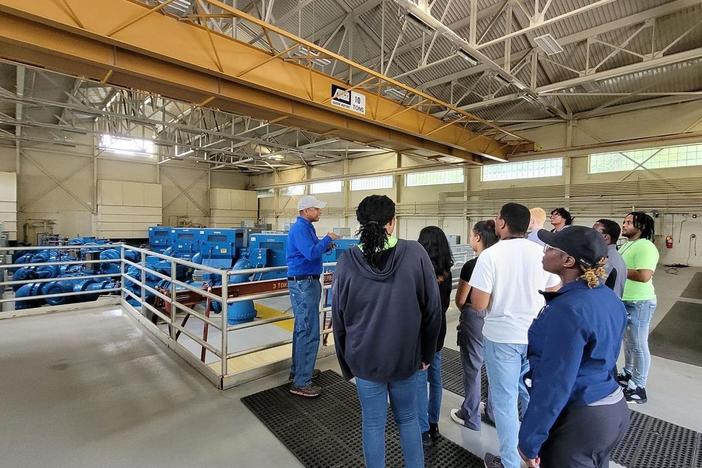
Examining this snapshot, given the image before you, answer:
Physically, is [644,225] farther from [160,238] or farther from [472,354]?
[160,238]

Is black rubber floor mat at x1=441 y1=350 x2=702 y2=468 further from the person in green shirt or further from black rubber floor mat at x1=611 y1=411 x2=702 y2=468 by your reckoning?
the person in green shirt

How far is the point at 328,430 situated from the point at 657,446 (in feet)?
7.45

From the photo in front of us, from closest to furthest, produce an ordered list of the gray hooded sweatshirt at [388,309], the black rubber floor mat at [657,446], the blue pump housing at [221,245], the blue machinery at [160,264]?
the gray hooded sweatshirt at [388,309] → the black rubber floor mat at [657,446] → the blue machinery at [160,264] → the blue pump housing at [221,245]

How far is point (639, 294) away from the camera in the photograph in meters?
2.98

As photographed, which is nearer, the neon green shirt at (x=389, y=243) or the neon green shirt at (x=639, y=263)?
the neon green shirt at (x=389, y=243)

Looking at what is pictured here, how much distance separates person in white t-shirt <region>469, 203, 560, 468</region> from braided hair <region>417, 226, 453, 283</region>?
0.95 ft

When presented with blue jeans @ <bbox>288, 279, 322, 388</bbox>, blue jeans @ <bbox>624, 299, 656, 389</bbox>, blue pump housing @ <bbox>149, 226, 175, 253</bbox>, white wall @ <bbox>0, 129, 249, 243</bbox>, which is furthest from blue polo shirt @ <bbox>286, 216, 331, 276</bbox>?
white wall @ <bbox>0, 129, 249, 243</bbox>

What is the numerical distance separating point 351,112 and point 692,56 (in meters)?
5.40

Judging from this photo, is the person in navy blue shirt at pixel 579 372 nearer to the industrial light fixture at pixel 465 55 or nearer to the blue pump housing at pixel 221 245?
the industrial light fixture at pixel 465 55

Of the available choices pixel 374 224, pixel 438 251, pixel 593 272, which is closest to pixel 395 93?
pixel 438 251

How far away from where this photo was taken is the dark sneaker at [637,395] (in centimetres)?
294

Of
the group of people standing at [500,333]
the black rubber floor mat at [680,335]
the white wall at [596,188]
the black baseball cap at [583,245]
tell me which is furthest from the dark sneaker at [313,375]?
the white wall at [596,188]

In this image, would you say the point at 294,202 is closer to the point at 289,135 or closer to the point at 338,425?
the point at 289,135

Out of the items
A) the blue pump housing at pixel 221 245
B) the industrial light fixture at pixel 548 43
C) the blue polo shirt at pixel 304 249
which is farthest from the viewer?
the blue pump housing at pixel 221 245
